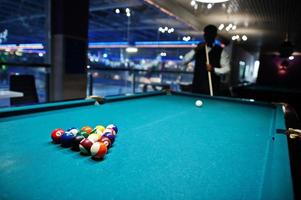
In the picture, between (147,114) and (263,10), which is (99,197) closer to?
(147,114)

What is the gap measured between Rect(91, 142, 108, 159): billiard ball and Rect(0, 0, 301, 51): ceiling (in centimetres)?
364

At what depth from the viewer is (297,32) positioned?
284 inches

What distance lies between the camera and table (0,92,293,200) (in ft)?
2.30

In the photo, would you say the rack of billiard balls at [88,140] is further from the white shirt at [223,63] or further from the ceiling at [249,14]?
the ceiling at [249,14]

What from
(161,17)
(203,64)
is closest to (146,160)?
(203,64)

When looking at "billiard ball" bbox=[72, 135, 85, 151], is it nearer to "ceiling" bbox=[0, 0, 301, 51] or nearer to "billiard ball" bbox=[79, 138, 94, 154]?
"billiard ball" bbox=[79, 138, 94, 154]

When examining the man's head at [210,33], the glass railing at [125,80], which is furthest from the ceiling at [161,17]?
the man's head at [210,33]

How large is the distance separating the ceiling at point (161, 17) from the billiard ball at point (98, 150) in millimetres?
3643

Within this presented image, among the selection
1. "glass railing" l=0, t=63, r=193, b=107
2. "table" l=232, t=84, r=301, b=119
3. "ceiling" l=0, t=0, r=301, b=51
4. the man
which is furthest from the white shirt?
"table" l=232, t=84, r=301, b=119

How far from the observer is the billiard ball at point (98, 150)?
3.03ft

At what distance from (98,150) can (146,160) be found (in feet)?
0.64

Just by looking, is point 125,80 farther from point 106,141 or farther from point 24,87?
point 106,141

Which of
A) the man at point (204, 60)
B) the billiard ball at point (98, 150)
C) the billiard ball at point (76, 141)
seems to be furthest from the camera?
the man at point (204, 60)

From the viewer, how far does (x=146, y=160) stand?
942 millimetres
